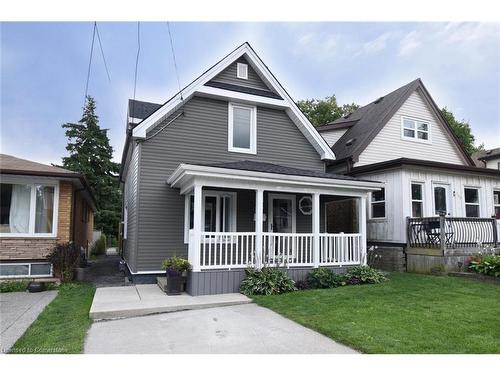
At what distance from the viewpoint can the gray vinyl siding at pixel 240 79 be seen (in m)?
11.3

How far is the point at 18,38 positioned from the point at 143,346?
800 centimetres

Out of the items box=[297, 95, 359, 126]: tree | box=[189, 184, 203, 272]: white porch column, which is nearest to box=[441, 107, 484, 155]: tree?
box=[297, 95, 359, 126]: tree

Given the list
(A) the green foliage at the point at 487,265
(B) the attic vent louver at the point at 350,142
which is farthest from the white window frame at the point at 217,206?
(A) the green foliage at the point at 487,265

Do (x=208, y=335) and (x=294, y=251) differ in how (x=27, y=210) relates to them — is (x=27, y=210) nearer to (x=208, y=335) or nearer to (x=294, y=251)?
(x=208, y=335)

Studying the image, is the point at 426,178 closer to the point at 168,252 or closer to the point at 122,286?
the point at 168,252

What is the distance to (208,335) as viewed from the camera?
5355 millimetres

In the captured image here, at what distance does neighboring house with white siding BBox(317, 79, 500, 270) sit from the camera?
11.3 metres

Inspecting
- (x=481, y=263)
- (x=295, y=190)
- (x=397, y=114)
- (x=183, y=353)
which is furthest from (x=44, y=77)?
(x=481, y=263)

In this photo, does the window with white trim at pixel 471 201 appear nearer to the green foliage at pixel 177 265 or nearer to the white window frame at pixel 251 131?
the white window frame at pixel 251 131

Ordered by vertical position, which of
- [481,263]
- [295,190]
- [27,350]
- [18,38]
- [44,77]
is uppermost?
[44,77]

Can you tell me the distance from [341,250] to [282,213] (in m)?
2.50

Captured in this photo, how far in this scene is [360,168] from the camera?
13234 millimetres

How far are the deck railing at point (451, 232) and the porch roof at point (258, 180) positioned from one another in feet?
6.55

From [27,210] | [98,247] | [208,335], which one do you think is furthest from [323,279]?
[98,247]
